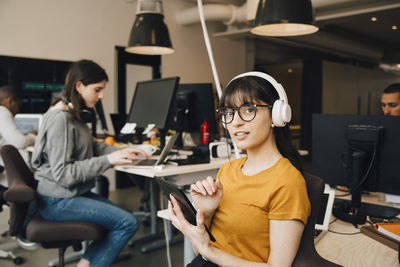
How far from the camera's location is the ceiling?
5.62m

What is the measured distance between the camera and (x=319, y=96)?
8.49 metres

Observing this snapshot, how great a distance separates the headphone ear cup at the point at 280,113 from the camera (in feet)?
3.50

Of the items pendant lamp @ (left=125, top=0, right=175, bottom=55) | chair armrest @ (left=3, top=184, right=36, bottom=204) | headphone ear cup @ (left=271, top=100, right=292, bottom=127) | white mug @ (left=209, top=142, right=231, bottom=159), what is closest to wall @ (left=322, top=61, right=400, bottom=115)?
pendant lamp @ (left=125, top=0, right=175, bottom=55)

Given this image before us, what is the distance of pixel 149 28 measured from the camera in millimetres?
3482

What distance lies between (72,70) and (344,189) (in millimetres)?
1785

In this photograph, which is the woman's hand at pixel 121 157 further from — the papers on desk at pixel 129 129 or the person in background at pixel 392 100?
the person in background at pixel 392 100

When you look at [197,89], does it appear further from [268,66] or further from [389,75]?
[389,75]

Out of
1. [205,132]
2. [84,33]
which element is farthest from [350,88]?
[205,132]

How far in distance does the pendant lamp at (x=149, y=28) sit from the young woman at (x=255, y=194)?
2.49m

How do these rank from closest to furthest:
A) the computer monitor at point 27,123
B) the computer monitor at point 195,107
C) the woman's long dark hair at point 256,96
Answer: the woman's long dark hair at point 256,96 < the computer monitor at point 195,107 < the computer monitor at point 27,123

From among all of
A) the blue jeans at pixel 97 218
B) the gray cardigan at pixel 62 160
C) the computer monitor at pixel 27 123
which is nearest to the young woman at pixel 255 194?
the blue jeans at pixel 97 218

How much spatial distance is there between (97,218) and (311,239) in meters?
1.31

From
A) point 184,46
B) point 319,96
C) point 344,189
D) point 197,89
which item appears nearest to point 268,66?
point 319,96

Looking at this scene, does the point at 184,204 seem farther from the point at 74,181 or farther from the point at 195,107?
the point at 195,107
